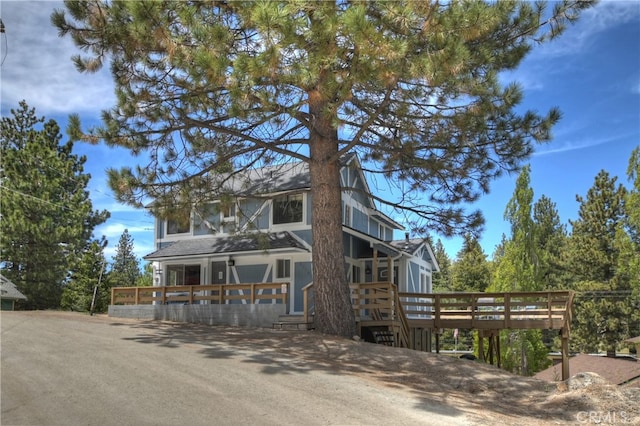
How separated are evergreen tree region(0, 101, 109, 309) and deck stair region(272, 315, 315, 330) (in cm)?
2170

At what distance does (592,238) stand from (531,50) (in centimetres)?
2903

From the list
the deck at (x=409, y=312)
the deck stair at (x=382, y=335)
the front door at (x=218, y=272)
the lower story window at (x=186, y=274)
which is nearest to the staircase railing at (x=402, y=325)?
the deck at (x=409, y=312)

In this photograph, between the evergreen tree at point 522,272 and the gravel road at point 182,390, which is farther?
the evergreen tree at point 522,272

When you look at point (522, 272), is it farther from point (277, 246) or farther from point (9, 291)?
point (9, 291)

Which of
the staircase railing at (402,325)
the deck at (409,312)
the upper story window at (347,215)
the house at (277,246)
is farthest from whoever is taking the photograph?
the upper story window at (347,215)

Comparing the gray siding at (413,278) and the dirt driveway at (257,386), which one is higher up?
the gray siding at (413,278)

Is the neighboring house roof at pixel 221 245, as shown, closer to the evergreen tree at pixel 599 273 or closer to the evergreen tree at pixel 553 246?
the evergreen tree at pixel 599 273

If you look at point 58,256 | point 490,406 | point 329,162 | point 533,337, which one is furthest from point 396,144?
point 58,256

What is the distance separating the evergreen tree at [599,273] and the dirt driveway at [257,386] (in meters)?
28.5

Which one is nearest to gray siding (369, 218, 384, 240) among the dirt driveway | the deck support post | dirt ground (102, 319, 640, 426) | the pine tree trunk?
the deck support post

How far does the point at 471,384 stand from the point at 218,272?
13.1 m

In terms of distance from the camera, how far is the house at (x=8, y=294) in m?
29.5

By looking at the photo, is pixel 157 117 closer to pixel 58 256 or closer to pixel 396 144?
pixel 396 144

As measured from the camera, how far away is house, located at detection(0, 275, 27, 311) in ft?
96.8
